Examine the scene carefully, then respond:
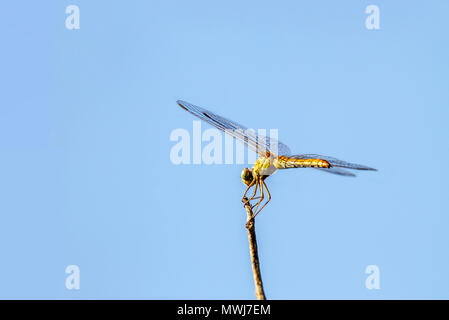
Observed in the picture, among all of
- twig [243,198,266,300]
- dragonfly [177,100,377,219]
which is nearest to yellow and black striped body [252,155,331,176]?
dragonfly [177,100,377,219]

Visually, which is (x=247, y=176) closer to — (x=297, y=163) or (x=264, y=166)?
(x=264, y=166)

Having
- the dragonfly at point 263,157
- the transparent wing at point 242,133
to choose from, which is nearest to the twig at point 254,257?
the dragonfly at point 263,157

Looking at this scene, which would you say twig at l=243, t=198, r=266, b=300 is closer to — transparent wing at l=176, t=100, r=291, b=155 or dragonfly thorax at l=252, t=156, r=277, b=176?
dragonfly thorax at l=252, t=156, r=277, b=176

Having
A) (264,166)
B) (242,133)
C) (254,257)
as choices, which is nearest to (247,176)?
(264,166)
